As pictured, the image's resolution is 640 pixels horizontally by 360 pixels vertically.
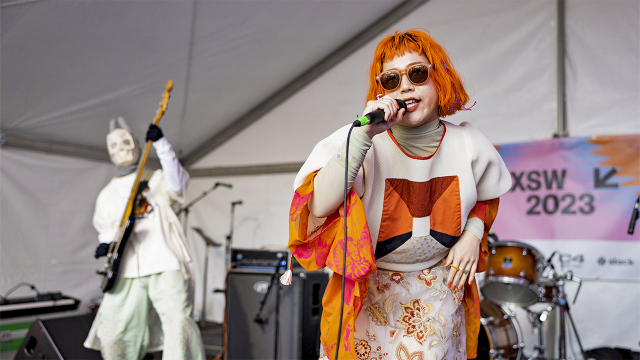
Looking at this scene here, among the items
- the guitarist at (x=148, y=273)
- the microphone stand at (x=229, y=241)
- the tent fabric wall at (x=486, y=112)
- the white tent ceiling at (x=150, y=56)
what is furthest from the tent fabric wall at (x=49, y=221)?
the guitarist at (x=148, y=273)

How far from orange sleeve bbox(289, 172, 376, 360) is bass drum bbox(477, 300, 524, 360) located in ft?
6.80

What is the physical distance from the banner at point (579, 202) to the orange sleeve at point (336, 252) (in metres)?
3.38

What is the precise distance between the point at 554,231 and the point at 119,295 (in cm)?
351

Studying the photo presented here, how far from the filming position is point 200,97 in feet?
15.9

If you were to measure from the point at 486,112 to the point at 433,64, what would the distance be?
11.7 ft

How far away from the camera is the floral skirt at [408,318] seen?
108cm

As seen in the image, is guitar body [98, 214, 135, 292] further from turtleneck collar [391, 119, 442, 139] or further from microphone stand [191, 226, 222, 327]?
microphone stand [191, 226, 222, 327]

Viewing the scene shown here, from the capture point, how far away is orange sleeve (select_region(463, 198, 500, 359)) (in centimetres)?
124

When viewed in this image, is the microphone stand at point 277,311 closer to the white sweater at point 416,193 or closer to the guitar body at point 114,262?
the guitar body at point 114,262

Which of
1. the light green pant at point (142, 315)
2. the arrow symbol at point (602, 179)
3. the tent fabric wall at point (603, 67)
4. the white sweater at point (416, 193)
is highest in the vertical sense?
the tent fabric wall at point (603, 67)

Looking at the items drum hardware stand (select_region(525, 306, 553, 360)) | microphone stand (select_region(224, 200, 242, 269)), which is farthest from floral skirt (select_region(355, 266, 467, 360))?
microphone stand (select_region(224, 200, 242, 269))

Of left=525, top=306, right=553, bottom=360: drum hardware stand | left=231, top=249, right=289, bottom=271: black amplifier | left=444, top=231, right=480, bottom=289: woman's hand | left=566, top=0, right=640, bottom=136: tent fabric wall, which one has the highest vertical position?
left=566, top=0, right=640, bottom=136: tent fabric wall

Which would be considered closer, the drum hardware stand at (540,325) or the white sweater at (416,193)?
the white sweater at (416,193)

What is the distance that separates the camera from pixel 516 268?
117 inches
